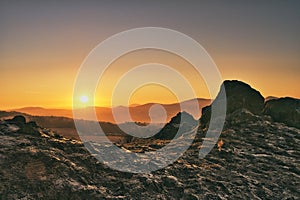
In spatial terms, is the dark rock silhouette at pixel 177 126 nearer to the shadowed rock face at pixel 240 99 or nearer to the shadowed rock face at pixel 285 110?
the shadowed rock face at pixel 240 99

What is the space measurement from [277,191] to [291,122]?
748cm

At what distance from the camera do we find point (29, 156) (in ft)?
57.2

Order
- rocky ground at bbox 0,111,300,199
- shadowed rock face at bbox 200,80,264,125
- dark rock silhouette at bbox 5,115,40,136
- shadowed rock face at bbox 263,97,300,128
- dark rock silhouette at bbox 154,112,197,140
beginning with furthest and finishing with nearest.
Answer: dark rock silhouette at bbox 154,112,197,140
shadowed rock face at bbox 200,80,264,125
shadowed rock face at bbox 263,97,300,128
dark rock silhouette at bbox 5,115,40,136
rocky ground at bbox 0,111,300,199

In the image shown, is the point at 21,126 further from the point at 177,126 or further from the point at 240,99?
the point at 240,99

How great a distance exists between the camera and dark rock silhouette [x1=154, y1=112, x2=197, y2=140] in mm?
25594

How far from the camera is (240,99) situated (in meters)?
25.6

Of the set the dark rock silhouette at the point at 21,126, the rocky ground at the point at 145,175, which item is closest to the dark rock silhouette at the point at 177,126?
the rocky ground at the point at 145,175

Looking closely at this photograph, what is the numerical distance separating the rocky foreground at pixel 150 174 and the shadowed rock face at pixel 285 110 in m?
2.16

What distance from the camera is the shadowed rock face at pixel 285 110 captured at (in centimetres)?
2373

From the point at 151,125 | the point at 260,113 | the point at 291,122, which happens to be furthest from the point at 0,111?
the point at 291,122

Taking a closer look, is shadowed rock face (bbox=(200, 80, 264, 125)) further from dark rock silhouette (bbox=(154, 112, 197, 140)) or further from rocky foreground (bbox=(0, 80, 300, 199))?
rocky foreground (bbox=(0, 80, 300, 199))

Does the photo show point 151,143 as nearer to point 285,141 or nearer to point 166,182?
point 166,182

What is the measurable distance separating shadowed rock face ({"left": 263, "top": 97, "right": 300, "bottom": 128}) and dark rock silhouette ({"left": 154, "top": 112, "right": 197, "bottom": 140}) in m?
5.52

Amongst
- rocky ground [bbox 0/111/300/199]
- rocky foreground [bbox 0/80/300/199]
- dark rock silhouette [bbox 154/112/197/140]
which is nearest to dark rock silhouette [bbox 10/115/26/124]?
rocky foreground [bbox 0/80/300/199]
